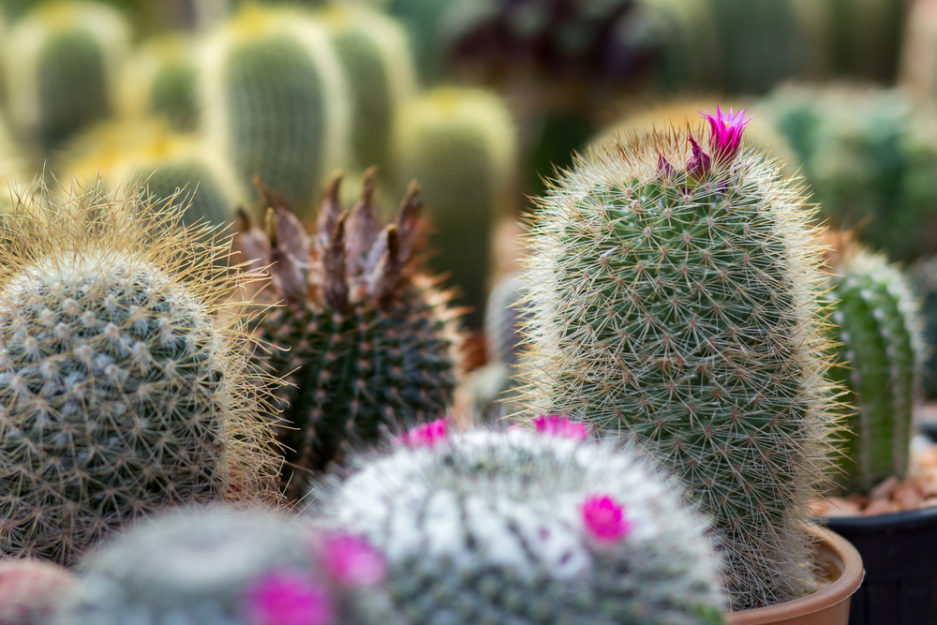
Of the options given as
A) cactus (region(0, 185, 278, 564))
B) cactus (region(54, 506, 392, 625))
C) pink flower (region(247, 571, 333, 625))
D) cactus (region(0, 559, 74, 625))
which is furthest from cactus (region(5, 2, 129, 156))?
pink flower (region(247, 571, 333, 625))

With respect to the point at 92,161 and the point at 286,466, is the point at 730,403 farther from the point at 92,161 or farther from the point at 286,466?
the point at 92,161

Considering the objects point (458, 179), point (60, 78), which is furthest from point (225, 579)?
point (60, 78)

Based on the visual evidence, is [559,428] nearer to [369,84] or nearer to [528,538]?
[528,538]

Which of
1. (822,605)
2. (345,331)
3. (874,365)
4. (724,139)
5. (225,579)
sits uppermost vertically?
(724,139)

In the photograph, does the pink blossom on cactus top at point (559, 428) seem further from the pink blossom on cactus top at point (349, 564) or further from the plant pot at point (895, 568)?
the plant pot at point (895, 568)

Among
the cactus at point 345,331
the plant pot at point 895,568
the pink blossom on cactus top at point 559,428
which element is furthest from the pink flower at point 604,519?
the plant pot at point 895,568

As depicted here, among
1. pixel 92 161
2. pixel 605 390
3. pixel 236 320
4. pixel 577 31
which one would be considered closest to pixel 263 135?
pixel 92 161
